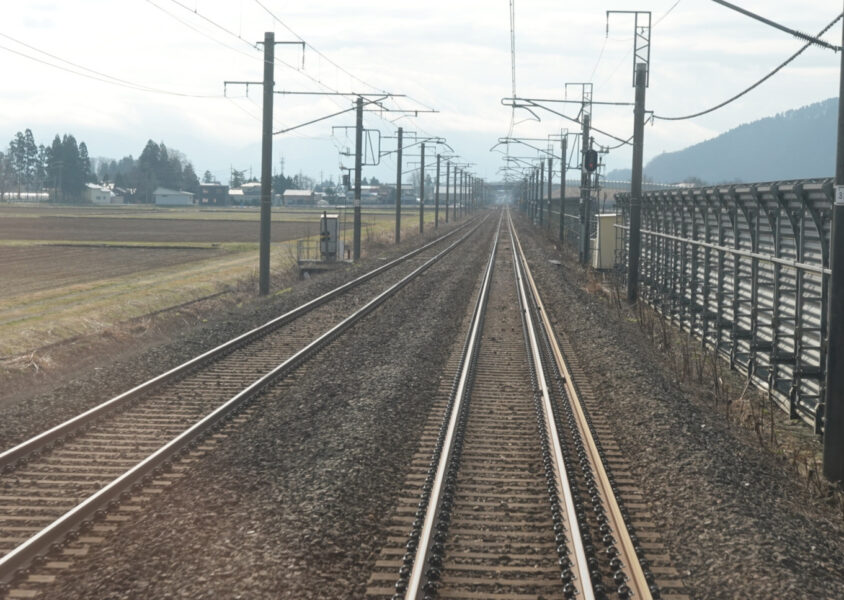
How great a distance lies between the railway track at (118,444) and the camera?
7906 mm

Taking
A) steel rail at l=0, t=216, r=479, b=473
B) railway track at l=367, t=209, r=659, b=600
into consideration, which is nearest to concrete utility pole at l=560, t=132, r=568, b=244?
steel rail at l=0, t=216, r=479, b=473

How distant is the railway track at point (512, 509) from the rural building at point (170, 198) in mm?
182960

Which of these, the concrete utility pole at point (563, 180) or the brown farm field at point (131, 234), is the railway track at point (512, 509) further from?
the brown farm field at point (131, 234)

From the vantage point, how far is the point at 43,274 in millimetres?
36781

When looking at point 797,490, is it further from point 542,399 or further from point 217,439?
point 217,439

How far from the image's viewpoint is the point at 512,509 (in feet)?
27.9

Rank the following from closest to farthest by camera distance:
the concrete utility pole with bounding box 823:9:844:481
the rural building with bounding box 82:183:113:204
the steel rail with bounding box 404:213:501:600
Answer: the steel rail with bounding box 404:213:501:600 < the concrete utility pole with bounding box 823:9:844:481 < the rural building with bounding box 82:183:113:204

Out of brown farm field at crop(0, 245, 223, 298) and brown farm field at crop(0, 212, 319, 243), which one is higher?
brown farm field at crop(0, 212, 319, 243)

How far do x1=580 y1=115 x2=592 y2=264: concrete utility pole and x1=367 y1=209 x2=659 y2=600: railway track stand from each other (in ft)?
76.3

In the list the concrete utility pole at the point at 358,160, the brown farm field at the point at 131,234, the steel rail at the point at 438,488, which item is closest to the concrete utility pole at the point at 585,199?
the concrete utility pole at the point at 358,160

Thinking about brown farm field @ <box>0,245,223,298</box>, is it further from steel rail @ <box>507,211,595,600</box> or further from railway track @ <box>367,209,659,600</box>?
railway track @ <box>367,209,659,600</box>

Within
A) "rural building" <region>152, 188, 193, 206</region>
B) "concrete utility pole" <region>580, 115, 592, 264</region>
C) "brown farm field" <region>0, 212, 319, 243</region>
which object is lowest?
"brown farm field" <region>0, 212, 319, 243</region>

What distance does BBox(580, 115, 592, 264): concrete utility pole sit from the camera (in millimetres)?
36438

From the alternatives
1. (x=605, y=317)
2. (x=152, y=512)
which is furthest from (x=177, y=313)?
(x=152, y=512)
